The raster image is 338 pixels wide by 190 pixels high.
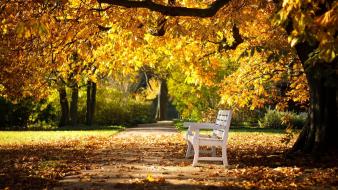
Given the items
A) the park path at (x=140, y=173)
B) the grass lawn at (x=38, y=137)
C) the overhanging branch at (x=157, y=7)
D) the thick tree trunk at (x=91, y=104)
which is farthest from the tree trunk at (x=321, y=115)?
the thick tree trunk at (x=91, y=104)

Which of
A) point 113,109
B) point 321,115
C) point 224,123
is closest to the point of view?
point 224,123

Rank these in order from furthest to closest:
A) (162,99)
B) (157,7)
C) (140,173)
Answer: (162,99), (157,7), (140,173)

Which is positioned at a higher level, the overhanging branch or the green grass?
the overhanging branch

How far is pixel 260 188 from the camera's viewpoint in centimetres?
775

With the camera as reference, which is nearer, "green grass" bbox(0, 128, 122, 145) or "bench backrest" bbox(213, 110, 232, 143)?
"bench backrest" bbox(213, 110, 232, 143)

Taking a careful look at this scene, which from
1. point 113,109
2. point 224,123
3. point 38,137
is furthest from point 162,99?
point 224,123

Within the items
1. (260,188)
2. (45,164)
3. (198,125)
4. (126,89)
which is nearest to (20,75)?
(45,164)

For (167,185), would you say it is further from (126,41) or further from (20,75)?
(20,75)

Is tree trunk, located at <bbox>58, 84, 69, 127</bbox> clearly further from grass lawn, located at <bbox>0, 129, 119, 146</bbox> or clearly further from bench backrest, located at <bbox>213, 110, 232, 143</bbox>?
bench backrest, located at <bbox>213, 110, 232, 143</bbox>

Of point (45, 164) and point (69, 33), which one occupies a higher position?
point (69, 33)

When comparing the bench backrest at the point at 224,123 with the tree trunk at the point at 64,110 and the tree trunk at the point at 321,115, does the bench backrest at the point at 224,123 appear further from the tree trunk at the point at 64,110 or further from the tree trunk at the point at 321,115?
the tree trunk at the point at 64,110

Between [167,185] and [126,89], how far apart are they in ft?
141

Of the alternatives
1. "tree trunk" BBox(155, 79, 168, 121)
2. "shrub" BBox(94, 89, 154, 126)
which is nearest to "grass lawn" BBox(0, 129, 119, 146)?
"shrub" BBox(94, 89, 154, 126)

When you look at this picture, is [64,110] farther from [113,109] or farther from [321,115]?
[321,115]
